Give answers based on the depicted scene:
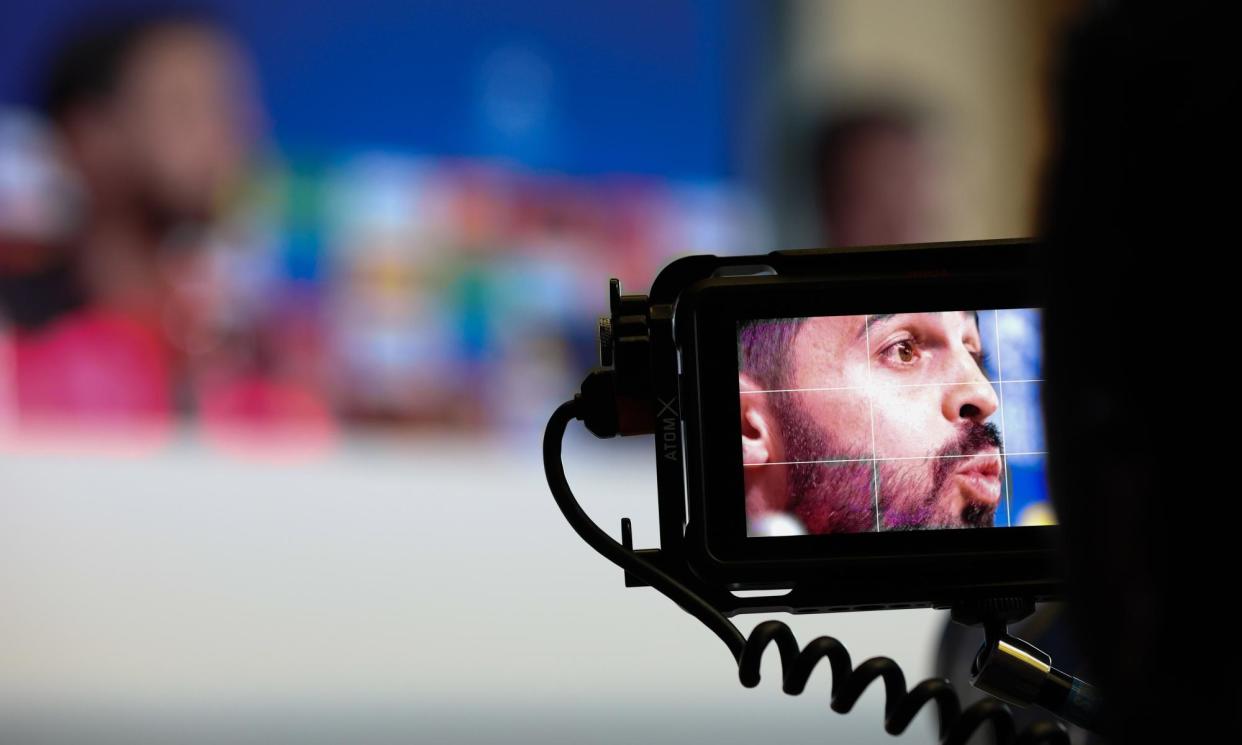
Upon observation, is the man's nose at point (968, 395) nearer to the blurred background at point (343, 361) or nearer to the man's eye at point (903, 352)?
the man's eye at point (903, 352)

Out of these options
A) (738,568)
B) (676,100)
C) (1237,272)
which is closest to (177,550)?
(676,100)

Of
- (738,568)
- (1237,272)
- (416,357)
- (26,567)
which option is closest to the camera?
(1237,272)

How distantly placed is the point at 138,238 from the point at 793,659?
159 centimetres

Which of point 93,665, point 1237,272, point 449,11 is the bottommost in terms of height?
point 93,665

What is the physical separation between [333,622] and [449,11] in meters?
1.11

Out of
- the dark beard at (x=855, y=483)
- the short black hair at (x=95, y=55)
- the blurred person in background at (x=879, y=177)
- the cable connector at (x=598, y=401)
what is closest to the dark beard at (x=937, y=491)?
the dark beard at (x=855, y=483)

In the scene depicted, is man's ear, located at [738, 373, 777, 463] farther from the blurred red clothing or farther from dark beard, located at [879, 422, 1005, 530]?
the blurred red clothing

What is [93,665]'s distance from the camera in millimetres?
1865

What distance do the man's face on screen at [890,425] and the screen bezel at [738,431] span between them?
10 millimetres

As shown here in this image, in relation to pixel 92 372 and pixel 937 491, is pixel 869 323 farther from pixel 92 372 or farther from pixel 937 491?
pixel 92 372

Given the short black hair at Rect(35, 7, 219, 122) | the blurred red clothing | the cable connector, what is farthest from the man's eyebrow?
the short black hair at Rect(35, 7, 219, 122)

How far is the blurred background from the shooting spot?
188 cm

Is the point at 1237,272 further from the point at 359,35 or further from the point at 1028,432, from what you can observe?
the point at 359,35

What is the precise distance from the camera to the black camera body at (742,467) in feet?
2.15
